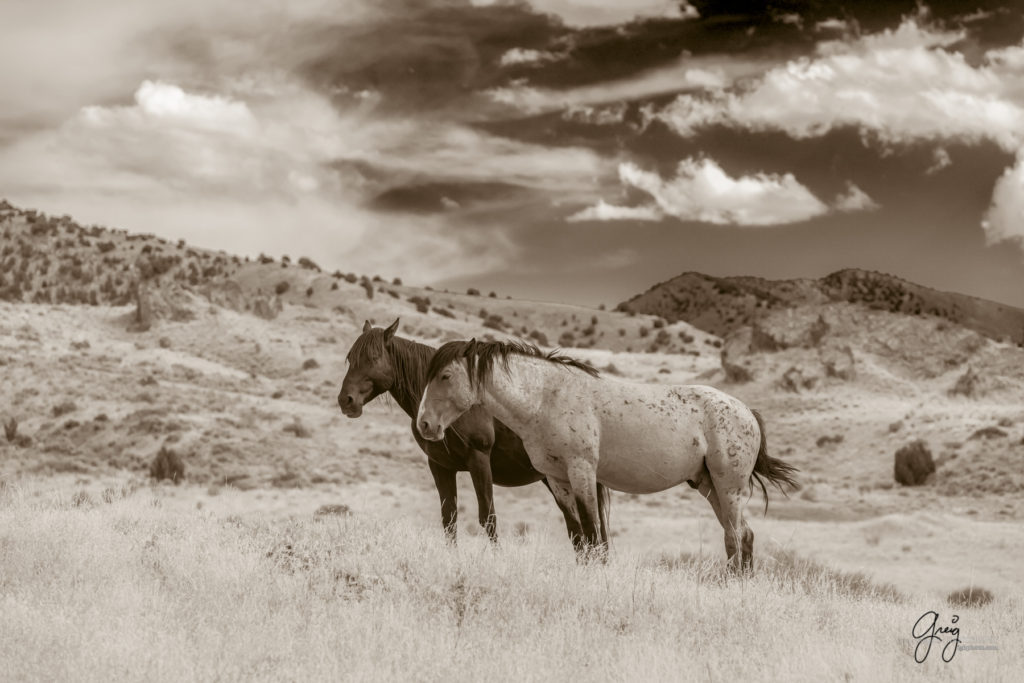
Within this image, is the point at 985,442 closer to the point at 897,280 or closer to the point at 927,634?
the point at 927,634

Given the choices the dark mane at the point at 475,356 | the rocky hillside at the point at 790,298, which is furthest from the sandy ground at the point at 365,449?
the rocky hillside at the point at 790,298

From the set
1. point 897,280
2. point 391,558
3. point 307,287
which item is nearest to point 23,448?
point 391,558

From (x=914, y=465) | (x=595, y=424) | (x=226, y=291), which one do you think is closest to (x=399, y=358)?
(x=595, y=424)

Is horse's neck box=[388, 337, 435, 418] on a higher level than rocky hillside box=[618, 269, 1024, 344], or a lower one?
lower

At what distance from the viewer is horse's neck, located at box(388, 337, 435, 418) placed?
32.4 feet

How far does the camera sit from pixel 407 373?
9.91 metres

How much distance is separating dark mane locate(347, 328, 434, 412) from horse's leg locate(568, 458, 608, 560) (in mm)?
1957

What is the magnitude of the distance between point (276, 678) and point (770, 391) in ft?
129

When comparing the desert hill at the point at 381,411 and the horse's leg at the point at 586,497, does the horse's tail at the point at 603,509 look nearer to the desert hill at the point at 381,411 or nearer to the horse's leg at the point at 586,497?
the horse's leg at the point at 586,497

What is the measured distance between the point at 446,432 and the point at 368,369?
1.05m

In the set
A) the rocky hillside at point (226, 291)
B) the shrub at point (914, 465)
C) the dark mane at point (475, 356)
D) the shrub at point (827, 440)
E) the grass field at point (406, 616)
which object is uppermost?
the rocky hillside at point (226, 291)

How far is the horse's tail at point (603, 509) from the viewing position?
9.06 metres

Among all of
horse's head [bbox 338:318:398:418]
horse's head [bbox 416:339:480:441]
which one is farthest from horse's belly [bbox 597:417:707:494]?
horse's head [bbox 338:318:398:418]

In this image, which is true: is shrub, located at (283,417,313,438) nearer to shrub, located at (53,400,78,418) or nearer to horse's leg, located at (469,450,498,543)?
shrub, located at (53,400,78,418)
